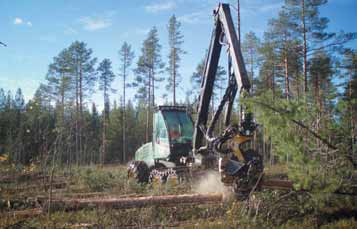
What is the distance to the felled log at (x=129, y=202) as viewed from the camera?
6.85 meters

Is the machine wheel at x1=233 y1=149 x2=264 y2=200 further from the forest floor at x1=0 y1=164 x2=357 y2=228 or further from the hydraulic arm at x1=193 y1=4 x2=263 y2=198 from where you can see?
the forest floor at x1=0 y1=164 x2=357 y2=228

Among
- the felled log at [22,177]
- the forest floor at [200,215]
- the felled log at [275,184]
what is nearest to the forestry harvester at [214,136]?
the felled log at [275,184]

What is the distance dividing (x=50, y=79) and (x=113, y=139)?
10108 mm

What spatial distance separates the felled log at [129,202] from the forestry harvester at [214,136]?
2.14ft

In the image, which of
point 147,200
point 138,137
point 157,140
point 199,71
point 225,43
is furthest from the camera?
point 138,137

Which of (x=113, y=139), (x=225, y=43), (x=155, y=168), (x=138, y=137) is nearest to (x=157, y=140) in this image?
(x=155, y=168)

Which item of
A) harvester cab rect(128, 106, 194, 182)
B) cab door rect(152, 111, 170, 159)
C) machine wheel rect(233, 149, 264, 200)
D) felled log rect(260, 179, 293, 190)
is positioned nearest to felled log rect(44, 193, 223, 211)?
machine wheel rect(233, 149, 264, 200)

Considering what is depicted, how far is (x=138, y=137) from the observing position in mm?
A: 42312

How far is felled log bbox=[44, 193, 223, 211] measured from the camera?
685 centimetres

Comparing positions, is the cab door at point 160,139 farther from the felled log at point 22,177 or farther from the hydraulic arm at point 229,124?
the felled log at point 22,177

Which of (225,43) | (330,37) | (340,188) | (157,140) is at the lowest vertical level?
(340,188)

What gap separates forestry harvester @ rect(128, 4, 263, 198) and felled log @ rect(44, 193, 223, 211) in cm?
65

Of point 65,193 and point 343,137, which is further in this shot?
point 65,193

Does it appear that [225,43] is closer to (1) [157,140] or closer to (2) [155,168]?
(1) [157,140]
